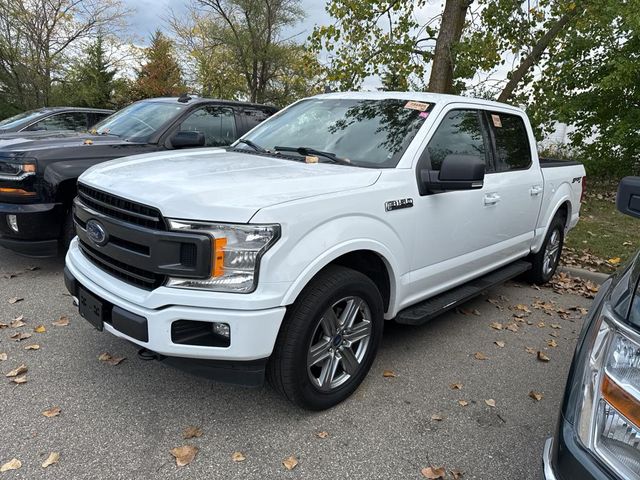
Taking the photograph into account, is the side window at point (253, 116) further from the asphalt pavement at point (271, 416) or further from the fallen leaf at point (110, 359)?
the fallen leaf at point (110, 359)

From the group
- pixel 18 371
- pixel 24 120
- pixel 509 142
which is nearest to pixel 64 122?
pixel 24 120

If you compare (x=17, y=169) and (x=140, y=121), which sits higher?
(x=140, y=121)

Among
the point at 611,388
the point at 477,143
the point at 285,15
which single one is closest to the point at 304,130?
the point at 477,143

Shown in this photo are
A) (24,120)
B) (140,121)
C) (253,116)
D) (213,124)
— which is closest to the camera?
(140,121)

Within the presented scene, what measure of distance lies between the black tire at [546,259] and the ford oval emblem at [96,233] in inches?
168

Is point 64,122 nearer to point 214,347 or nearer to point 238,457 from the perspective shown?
point 214,347

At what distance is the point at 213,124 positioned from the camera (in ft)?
20.0

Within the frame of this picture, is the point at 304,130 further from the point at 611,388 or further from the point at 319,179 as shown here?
the point at 611,388

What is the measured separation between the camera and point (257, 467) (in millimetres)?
2363

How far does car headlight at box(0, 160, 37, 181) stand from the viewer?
438 cm

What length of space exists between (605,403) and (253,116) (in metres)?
5.91

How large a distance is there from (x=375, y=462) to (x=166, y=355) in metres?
1.18

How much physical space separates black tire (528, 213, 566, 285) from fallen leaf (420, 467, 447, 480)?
3314mm

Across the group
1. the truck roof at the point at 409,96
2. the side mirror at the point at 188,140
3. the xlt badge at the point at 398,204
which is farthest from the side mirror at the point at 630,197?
the side mirror at the point at 188,140
